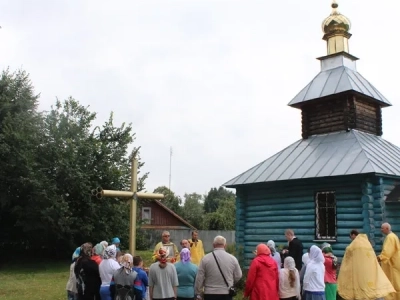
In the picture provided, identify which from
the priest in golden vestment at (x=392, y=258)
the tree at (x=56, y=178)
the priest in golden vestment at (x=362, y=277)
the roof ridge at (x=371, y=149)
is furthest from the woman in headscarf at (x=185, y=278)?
the tree at (x=56, y=178)

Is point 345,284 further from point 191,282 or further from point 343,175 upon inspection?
point 343,175

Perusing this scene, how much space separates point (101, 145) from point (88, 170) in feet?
4.81

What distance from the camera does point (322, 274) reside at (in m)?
8.20

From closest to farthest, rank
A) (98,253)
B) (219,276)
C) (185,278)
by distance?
(219,276) < (185,278) < (98,253)

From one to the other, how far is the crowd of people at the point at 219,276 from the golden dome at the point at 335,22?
10.3 meters

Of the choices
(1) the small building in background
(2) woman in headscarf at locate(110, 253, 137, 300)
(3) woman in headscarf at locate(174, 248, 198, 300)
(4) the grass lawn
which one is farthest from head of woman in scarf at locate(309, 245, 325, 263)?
(1) the small building in background

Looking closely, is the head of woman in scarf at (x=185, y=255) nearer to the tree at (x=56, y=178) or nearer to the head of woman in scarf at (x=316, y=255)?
the head of woman in scarf at (x=316, y=255)

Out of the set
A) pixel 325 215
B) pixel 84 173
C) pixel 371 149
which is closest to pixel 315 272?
pixel 325 215

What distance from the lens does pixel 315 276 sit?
8.15 meters

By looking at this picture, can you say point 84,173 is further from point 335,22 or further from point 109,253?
point 109,253

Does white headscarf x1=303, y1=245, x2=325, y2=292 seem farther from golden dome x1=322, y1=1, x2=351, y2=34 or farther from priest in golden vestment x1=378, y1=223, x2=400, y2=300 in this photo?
golden dome x1=322, y1=1, x2=351, y2=34

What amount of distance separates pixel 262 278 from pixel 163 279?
4.71 ft

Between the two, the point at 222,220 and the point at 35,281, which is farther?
the point at 222,220

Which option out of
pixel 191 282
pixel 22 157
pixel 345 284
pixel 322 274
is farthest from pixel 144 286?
pixel 22 157
